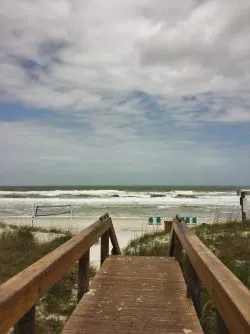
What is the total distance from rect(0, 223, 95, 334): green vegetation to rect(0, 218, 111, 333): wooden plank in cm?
191

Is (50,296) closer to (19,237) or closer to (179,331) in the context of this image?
(179,331)

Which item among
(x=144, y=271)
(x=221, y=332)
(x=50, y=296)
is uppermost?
(x=221, y=332)

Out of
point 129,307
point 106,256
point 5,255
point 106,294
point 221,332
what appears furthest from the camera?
point 5,255

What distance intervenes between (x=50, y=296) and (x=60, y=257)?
3.10m

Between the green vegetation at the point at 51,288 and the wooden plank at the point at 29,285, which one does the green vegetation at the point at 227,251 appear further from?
the wooden plank at the point at 29,285

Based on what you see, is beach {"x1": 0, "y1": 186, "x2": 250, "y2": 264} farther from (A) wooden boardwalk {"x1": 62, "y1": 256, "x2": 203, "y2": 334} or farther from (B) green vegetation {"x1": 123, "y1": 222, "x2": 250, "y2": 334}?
(A) wooden boardwalk {"x1": 62, "y1": 256, "x2": 203, "y2": 334}

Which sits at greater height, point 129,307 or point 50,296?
point 129,307

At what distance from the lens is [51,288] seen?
6.02m

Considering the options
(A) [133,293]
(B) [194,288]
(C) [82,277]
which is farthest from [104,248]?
(B) [194,288]

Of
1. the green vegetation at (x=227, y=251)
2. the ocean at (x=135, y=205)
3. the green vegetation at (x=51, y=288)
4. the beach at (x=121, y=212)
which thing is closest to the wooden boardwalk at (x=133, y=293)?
the green vegetation at (x=227, y=251)

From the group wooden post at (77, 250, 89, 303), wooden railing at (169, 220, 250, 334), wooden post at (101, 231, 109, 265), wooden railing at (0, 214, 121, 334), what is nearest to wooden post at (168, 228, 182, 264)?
wooden post at (101, 231, 109, 265)

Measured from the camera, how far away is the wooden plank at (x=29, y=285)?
71.7 inches

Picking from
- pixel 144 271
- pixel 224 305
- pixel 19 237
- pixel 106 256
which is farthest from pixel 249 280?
pixel 19 237

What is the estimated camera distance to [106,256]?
6.83m
